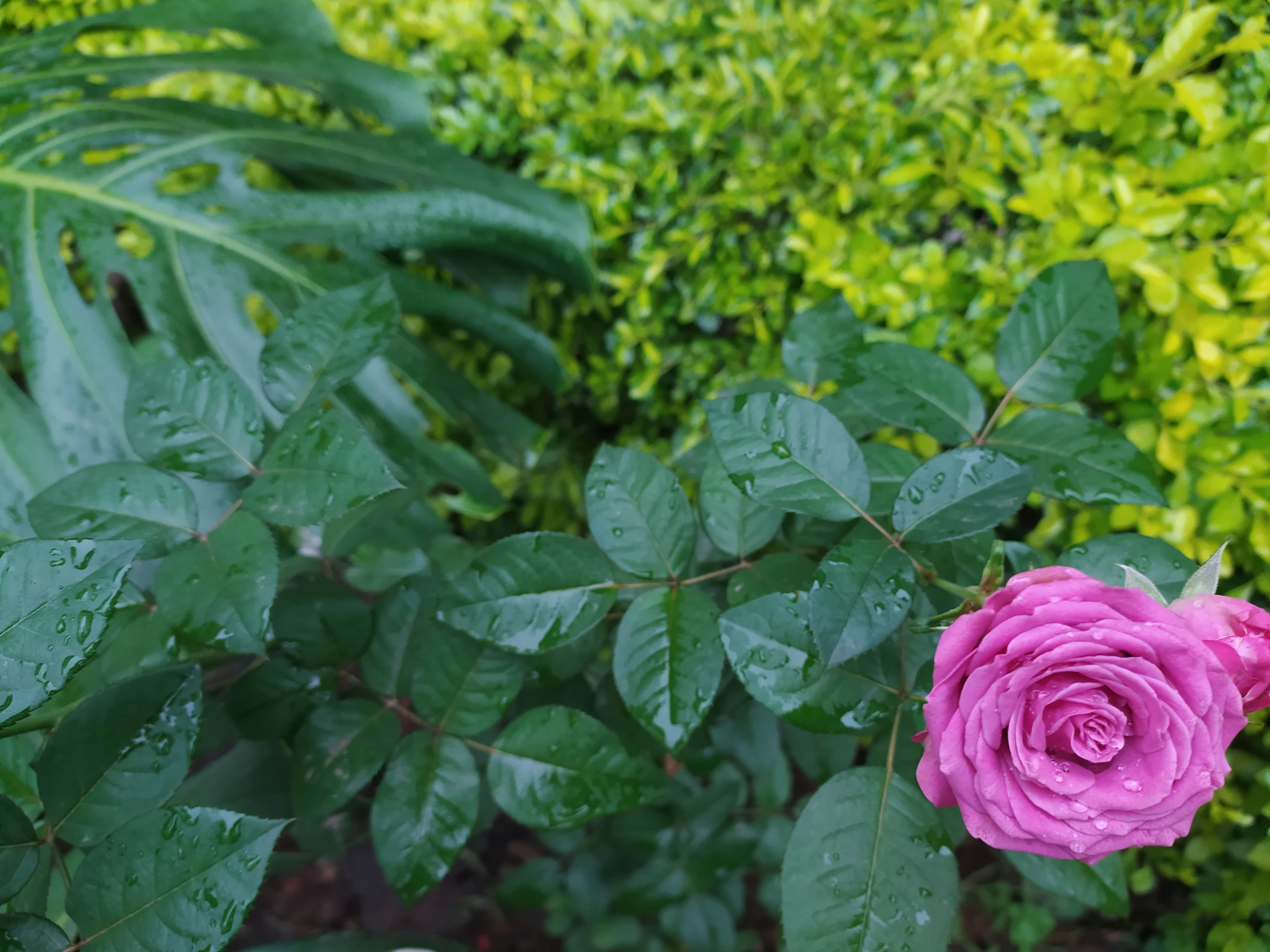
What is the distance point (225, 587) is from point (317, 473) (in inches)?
4.2

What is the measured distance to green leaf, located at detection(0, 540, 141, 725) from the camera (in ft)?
1.37

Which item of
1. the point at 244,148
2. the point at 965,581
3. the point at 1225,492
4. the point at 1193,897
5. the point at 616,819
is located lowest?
the point at 1193,897

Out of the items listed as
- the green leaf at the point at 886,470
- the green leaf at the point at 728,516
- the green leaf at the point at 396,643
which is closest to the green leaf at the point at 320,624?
the green leaf at the point at 396,643

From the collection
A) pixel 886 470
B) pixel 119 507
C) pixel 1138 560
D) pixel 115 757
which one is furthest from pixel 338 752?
pixel 1138 560

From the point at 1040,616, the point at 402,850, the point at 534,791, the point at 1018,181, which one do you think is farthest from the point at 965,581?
the point at 1018,181

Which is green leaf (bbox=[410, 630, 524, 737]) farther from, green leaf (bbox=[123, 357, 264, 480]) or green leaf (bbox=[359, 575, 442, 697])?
green leaf (bbox=[123, 357, 264, 480])

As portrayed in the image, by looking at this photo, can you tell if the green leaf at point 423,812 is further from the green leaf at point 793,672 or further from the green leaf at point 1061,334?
the green leaf at point 1061,334

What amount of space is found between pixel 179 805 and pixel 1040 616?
56 centimetres

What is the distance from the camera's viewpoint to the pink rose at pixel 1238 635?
40 cm

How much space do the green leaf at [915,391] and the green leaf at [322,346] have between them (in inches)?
17.1

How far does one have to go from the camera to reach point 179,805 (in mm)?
472

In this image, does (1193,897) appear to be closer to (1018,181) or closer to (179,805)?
(1018,181)

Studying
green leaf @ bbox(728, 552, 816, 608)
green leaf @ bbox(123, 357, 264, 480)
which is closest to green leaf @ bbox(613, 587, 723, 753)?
green leaf @ bbox(728, 552, 816, 608)

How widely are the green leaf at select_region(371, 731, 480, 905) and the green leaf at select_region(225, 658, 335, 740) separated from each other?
0.12 m
